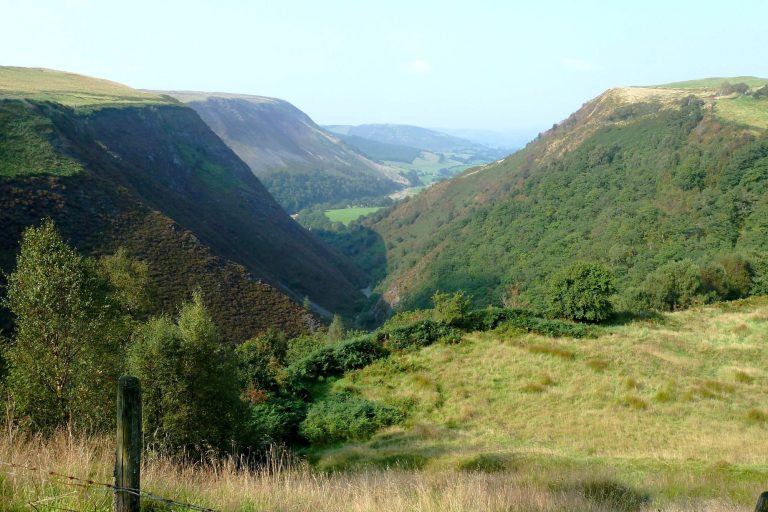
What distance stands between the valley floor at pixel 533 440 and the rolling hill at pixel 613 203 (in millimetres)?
30611

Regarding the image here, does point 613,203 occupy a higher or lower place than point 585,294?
higher

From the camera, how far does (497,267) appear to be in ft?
323

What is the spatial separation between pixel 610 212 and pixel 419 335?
72245 mm

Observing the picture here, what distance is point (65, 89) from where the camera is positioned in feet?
363

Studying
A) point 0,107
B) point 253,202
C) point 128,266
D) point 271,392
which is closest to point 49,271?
point 271,392

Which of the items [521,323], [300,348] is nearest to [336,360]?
[300,348]

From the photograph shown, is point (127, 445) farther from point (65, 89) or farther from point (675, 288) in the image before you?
point (65, 89)

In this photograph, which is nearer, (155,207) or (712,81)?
(155,207)

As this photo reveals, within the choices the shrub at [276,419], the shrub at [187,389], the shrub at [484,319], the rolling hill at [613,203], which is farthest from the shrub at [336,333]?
the shrub at [187,389]

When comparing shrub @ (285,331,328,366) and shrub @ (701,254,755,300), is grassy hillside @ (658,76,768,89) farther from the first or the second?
shrub @ (285,331,328,366)

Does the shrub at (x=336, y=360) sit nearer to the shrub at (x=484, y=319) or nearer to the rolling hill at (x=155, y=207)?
the shrub at (x=484, y=319)

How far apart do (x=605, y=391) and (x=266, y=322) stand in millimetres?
41737

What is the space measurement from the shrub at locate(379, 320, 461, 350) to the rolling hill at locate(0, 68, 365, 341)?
84.9ft

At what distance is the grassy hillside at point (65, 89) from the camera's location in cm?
9431
